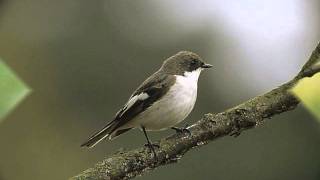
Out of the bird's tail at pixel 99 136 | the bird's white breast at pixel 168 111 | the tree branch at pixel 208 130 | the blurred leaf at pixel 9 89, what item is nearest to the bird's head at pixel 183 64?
the bird's white breast at pixel 168 111

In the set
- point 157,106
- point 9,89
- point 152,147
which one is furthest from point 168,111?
point 9,89

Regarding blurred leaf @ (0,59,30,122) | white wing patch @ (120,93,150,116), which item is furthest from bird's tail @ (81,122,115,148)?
blurred leaf @ (0,59,30,122)

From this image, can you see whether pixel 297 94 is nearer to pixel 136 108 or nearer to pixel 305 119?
pixel 136 108

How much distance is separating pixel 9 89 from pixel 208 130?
105 centimetres

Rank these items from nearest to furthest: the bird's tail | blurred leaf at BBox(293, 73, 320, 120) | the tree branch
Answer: blurred leaf at BBox(293, 73, 320, 120), the tree branch, the bird's tail

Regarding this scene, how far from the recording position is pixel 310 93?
406 millimetres

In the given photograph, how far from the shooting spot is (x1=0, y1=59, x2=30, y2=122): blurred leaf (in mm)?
428

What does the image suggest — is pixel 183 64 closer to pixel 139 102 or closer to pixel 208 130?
pixel 139 102

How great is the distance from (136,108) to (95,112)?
19.5 feet

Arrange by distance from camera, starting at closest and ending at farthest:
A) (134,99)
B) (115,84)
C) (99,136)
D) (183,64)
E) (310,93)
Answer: (310,93) < (99,136) < (134,99) < (183,64) < (115,84)

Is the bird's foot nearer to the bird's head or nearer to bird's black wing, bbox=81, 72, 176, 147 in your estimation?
bird's black wing, bbox=81, 72, 176, 147

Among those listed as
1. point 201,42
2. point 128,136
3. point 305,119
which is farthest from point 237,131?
point 201,42

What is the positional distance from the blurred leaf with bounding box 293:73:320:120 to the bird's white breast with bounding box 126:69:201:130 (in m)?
1.79

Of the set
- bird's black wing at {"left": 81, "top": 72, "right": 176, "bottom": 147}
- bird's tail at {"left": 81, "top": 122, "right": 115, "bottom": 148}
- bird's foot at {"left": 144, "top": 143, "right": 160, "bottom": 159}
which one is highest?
bird's black wing at {"left": 81, "top": 72, "right": 176, "bottom": 147}
